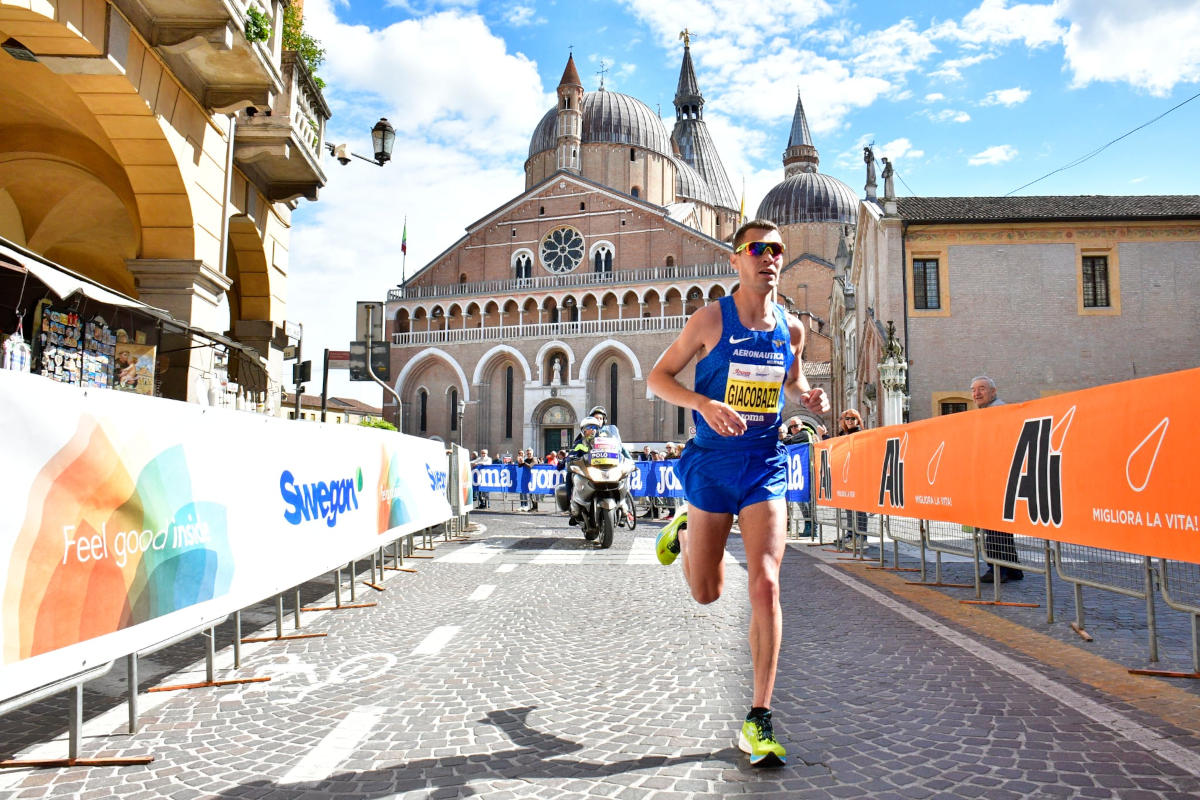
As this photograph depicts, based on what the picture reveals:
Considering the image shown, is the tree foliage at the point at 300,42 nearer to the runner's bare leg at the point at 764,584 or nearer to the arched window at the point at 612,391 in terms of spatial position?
the runner's bare leg at the point at 764,584

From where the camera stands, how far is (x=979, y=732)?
345cm

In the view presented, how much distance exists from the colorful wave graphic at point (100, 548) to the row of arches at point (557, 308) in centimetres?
4797

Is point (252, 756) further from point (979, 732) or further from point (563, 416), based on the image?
point (563, 416)

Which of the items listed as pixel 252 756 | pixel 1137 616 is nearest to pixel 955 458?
pixel 1137 616

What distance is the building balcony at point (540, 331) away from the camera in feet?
170

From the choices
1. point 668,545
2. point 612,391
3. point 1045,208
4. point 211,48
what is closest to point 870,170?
point 1045,208

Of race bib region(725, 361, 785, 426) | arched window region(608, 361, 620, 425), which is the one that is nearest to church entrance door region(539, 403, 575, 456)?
arched window region(608, 361, 620, 425)

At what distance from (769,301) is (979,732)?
206 cm

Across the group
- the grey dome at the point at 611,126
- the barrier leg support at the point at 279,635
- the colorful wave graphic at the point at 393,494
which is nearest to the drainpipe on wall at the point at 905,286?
the colorful wave graphic at the point at 393,494

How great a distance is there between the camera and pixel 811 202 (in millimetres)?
67938

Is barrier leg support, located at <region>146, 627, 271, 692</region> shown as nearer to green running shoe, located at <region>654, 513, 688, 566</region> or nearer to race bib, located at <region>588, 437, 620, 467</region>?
green running shoe, located at <region>654, 513, 688, 566</region>

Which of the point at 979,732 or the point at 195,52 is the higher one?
the point at 195,52

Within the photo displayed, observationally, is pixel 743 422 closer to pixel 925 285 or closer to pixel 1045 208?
pixel 925 285

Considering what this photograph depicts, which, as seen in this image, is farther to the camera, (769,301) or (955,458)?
(955,458)
